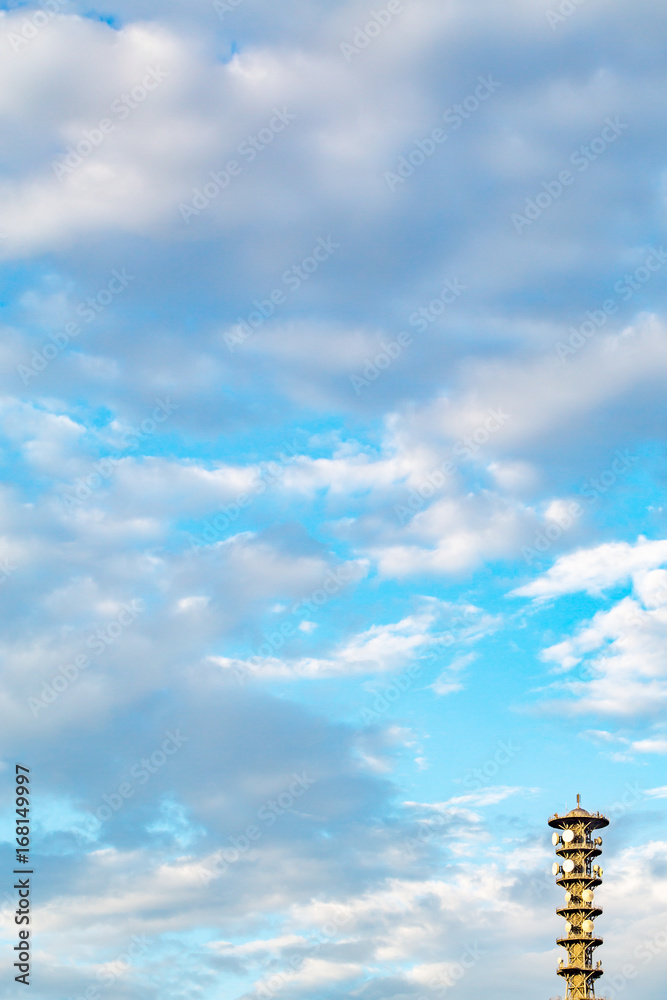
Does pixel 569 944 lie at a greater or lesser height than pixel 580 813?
lesser

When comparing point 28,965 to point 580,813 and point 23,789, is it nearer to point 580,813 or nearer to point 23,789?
point 23,789

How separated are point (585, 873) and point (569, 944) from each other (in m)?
9.27

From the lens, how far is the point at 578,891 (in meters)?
155

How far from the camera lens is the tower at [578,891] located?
152 metres

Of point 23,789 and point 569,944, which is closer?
point 23,789

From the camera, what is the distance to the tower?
5984 inches

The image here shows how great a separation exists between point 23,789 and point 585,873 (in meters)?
82.9

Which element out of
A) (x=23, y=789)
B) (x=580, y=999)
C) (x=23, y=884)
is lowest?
(x=580, y=999)

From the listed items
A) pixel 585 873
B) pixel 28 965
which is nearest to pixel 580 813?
pixel 585 873

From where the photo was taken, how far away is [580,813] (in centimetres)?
15762

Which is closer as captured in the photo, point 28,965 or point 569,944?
point 28,965

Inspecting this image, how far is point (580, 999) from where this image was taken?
150750 millimetres

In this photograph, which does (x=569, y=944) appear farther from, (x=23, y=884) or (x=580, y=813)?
(x=23, y=884)

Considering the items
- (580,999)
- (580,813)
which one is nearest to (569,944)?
(580,999)
